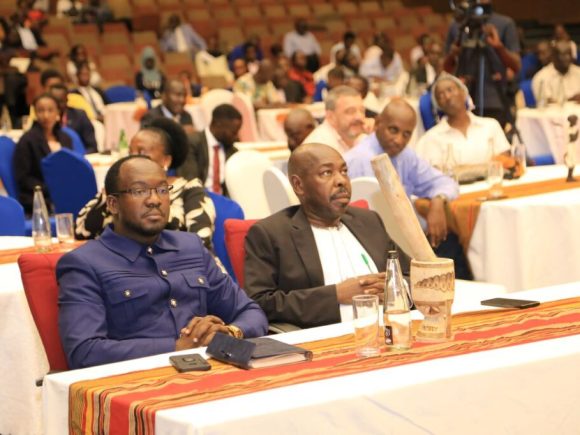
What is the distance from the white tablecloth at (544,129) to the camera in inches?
376

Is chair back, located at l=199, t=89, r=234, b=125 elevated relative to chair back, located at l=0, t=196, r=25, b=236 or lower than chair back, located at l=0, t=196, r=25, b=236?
elevated

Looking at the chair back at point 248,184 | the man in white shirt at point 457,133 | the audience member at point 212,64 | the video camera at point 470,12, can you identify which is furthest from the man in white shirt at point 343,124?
the audience member at point 212,64

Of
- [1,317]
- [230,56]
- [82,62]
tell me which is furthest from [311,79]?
[1,317]

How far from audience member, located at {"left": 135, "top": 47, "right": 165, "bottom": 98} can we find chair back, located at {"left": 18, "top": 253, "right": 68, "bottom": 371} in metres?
11.9

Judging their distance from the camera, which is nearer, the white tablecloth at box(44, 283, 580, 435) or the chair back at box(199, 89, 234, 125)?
the white tablecloth at box(44, 283, 580, 435)

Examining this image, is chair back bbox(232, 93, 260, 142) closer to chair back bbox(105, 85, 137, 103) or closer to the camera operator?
the camera operator

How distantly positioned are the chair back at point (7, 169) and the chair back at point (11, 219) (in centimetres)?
209

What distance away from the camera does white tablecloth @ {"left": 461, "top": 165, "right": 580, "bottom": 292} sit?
567cm

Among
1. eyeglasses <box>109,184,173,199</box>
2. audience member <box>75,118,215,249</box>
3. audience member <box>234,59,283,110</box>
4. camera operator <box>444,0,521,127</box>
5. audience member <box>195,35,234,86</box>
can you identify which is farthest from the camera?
audience member <box>195,35,234,86</box>

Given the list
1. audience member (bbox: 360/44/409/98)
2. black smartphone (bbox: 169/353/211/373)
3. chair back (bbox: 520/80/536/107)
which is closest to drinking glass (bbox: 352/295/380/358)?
black smartphone (bbox: 169/353/211/373)

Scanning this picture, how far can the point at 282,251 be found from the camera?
13.5ft

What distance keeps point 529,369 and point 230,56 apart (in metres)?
15.6

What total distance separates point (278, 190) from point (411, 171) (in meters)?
0.80

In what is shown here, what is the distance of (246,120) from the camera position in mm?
11469
